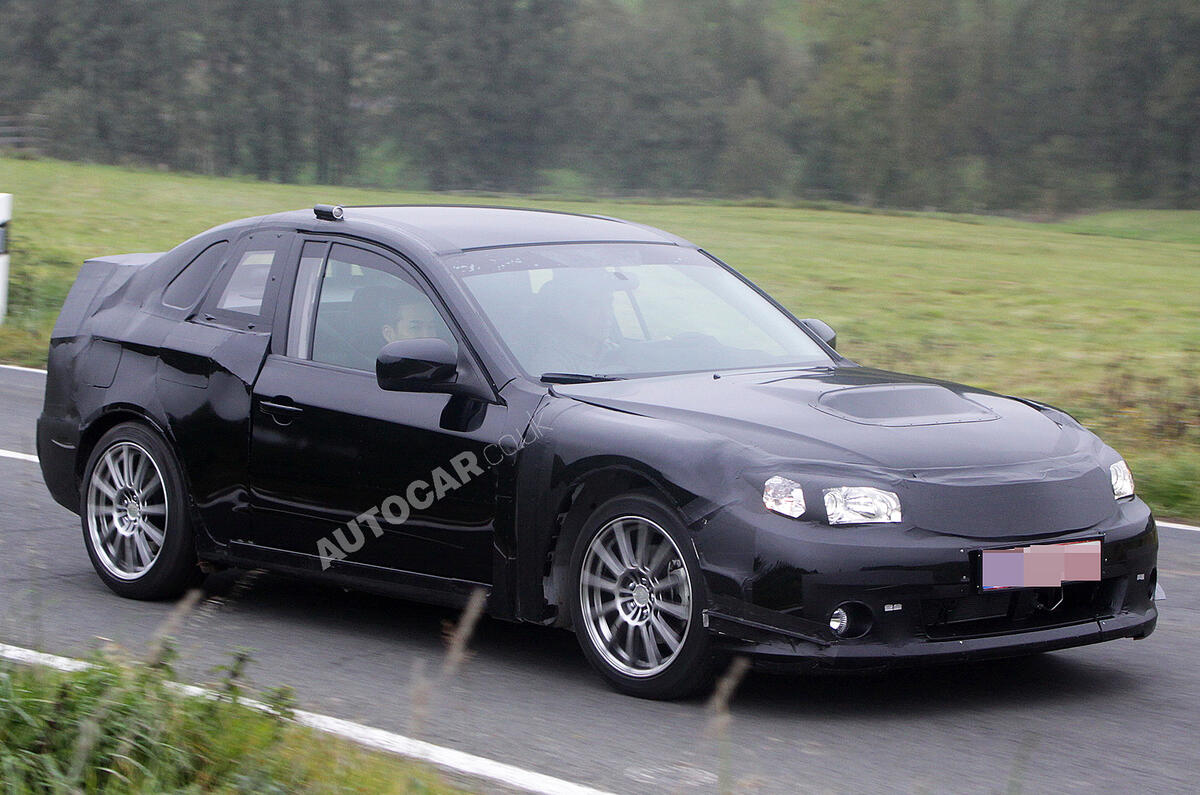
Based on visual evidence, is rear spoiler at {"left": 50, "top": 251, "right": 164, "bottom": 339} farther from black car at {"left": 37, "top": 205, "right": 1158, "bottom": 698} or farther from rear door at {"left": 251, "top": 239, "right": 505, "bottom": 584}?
rear door at {"left": 251, "top": 239, "right": 505, "bottom": 584}

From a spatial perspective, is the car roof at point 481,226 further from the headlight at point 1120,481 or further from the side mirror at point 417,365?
the headlight at point 1120,481

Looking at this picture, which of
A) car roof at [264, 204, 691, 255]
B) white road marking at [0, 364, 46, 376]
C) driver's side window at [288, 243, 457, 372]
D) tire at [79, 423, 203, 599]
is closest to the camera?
driver's side window at [288, 243, 457, 372]

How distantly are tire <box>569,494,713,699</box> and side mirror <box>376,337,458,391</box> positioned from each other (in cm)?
81

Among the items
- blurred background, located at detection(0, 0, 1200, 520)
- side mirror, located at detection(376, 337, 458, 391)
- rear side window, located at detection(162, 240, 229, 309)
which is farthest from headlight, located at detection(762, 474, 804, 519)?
blurred background, located at detection(0, 0, 1200, 520)

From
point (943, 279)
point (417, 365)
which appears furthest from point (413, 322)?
point (943, 279)

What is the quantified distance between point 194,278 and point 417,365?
1.84 m

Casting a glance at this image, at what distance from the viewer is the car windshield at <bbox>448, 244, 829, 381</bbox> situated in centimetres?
617

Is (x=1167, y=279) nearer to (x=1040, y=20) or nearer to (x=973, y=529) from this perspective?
(x=973, y=529)

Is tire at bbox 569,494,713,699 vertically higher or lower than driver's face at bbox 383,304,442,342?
lower

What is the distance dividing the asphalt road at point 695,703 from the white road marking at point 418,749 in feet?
0.26

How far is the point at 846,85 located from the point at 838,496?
74704 mm

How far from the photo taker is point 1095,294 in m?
23.5

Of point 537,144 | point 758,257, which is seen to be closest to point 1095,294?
point 758,257

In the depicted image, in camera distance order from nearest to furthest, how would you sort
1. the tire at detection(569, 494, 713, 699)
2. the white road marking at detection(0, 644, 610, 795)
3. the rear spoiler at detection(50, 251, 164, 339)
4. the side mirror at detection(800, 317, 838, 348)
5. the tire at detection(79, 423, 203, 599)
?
the white road marking at detection(0, 644, 610, 795) → the tire at detection(569, 494, 713, 699) → the tire at detection(79, 423, 203, 599) → the side mirror at detection(800, 317, 838, 348) → the rear spoiler at detection(50, 251, 164, 339)
